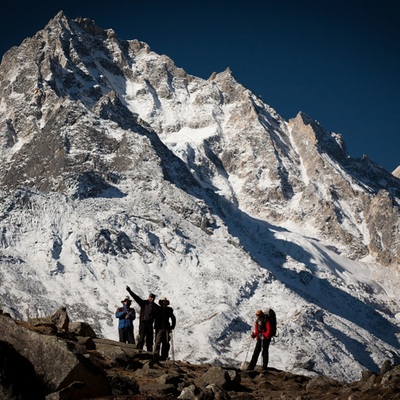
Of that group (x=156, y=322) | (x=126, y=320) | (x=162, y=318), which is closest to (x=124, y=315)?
(x=126, y=320)

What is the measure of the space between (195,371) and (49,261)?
136 meters

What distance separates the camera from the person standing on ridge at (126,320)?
100 ft

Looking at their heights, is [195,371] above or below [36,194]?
below

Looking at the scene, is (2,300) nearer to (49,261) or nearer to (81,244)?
(49,261)

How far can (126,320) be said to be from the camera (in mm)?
30750

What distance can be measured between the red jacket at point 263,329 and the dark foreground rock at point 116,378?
5.57 ft

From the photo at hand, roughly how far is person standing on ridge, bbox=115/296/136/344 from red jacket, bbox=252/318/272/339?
608 centimetres

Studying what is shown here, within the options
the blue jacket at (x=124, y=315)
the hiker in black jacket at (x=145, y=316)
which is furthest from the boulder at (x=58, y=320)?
the blue jacket at (x=124, y=315)

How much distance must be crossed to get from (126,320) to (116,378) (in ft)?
43.5

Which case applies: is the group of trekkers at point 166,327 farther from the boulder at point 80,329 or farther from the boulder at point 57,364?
the boulder at point 57,364

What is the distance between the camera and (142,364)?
74.1 feet

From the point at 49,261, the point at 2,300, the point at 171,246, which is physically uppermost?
the point at 171,246

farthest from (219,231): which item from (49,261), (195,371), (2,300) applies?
(195,371)

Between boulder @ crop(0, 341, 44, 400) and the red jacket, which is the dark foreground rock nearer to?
boulder @ crop(0, 341, 44, 400)
